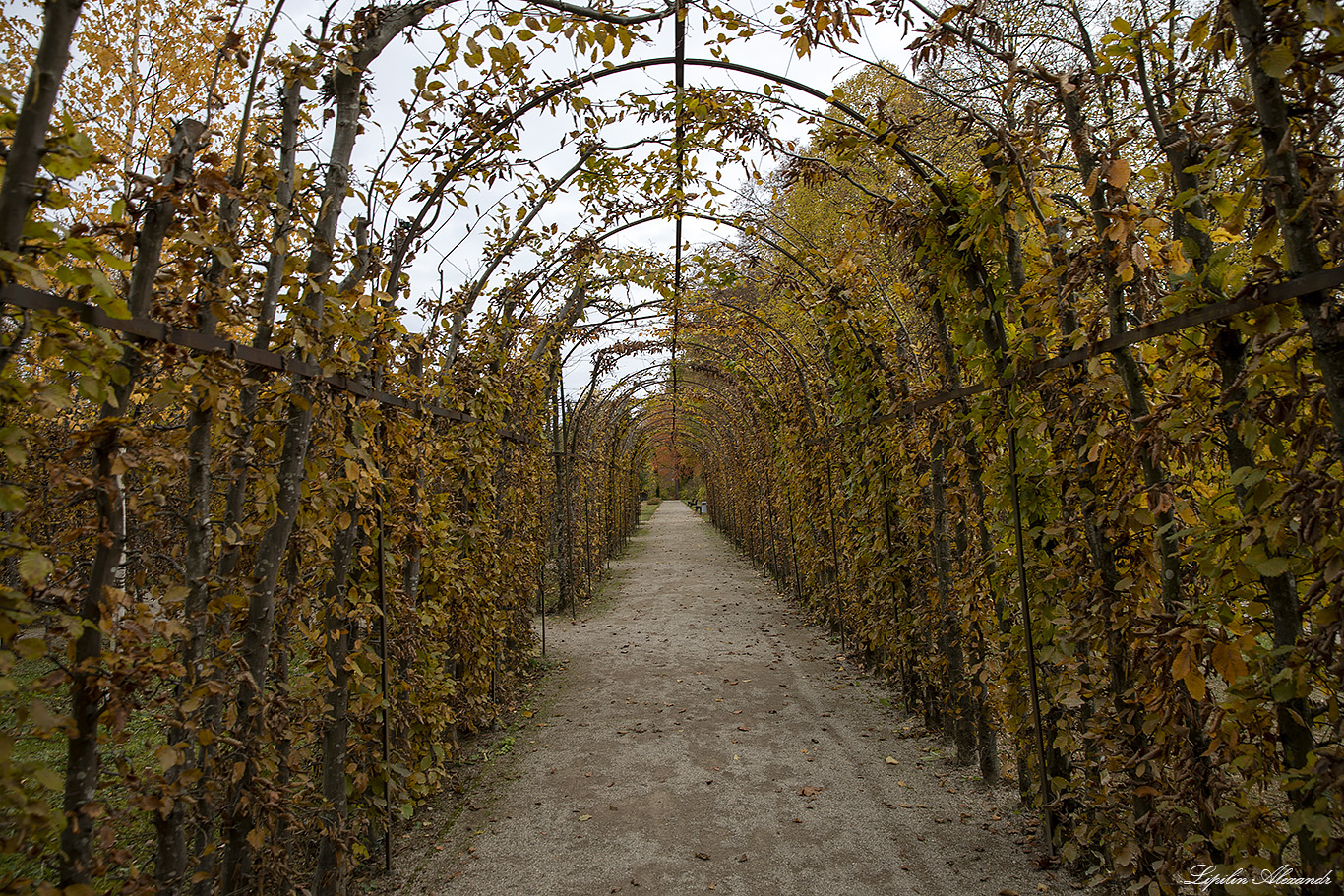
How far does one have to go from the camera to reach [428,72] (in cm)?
292

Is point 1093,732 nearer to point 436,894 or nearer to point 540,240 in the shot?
point 436,894

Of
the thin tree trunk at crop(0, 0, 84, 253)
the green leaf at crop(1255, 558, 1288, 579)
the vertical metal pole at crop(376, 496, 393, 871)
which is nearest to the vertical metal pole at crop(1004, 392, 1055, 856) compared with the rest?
the green leaf at crop(1255, 558, 1288, 579)

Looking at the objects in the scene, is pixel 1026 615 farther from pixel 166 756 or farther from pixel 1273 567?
pixel 166 756

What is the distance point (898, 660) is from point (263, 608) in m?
4.88

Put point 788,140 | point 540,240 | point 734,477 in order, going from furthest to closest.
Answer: point 734,477, point 540,240, point 788,140

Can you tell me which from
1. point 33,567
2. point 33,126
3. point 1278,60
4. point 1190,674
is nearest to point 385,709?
point 33,567

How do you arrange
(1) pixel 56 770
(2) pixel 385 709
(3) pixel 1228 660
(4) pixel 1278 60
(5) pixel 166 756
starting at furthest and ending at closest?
(2) pixel 385 709
(1) pixel 56 770
(3) pixel 1228 660
(5) pixel 166 756
(4) pixel 1278 60

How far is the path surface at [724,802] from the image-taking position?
316 centimetres

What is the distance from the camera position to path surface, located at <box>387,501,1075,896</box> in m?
3.16

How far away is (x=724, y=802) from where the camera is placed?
395cm

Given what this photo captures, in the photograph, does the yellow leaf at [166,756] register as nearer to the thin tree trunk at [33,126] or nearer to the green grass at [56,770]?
the green grass at [56,770]

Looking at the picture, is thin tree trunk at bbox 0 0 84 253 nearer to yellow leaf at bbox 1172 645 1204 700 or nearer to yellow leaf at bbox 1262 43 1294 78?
yellow leaf at bbox 1262 43 1294 78

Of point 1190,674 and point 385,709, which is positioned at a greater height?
point 1190,674

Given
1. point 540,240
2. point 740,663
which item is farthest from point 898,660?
point 540,240
